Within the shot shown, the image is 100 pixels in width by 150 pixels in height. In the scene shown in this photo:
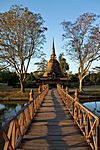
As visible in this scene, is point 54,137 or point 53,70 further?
point 53,70

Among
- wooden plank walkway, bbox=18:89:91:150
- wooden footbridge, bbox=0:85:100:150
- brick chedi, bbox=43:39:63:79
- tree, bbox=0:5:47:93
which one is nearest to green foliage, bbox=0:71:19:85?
brick chedi, bbox=43:39:63:79

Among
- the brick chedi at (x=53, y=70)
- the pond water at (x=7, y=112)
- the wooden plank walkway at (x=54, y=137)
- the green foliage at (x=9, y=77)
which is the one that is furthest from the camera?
the brick chedi at (x=53, y=70)

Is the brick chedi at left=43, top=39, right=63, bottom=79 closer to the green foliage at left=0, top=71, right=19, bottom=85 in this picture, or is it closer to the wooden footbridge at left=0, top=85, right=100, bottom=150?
the green foliage at left=0, top=71, right=19, bottom=85

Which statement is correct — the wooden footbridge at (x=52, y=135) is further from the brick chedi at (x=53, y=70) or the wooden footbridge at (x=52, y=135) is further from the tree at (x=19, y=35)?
the brick chedi at (x=53, y=70)

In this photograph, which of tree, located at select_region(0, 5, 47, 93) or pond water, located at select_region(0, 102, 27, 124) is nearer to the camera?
pond water, located at select_region(0, 102, 27, 124)

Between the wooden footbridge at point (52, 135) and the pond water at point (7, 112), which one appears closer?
the wooden footbridge at point (52, 135)

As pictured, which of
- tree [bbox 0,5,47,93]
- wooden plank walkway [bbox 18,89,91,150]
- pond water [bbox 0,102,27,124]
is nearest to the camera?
pond water [bbox 0,102,27,124]

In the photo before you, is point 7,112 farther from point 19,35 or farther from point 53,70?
point 53,70

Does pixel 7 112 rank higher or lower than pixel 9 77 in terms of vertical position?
lower

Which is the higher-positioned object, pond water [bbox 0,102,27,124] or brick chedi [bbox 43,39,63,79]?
brick chedi [bbox 43,39,63,79]

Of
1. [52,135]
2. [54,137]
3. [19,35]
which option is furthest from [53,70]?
[54,137]

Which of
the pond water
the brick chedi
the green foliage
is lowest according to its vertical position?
the pond water

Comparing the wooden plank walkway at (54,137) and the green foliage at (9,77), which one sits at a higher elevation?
the green foliage at (9,77)

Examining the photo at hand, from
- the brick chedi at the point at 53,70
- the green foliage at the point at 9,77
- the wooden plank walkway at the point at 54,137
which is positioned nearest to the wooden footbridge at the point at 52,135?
the wooden plank walkway at the point at 54,137
